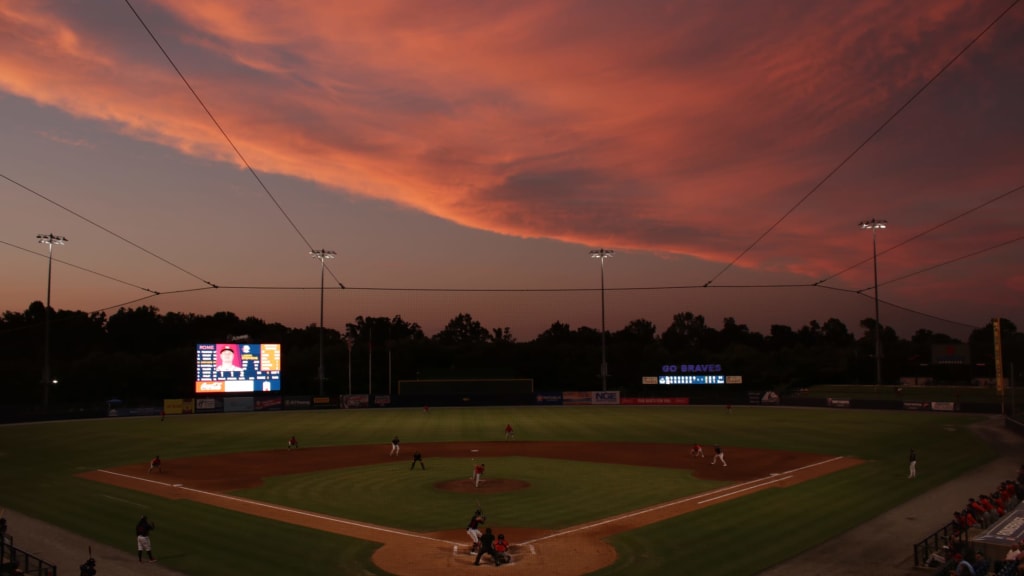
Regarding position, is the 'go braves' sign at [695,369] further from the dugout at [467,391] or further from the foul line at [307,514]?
the foul line at [307,514]

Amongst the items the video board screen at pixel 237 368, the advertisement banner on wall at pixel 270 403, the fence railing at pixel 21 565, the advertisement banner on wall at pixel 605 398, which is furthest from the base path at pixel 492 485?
the advertisement banner on wall at pixel 605 398

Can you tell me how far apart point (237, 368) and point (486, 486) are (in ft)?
156

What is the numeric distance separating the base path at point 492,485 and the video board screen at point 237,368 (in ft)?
80.3

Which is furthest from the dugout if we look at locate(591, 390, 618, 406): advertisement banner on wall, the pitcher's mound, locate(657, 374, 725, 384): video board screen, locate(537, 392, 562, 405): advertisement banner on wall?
the pitcher's mound

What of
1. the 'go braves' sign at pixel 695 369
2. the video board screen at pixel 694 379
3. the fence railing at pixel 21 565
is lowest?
the fence railing at pixel 21 565

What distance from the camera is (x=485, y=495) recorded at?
109 ft

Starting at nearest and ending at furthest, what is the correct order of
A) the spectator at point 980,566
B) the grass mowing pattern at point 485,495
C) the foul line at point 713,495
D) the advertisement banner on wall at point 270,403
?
the spectator at point 980,566
the foul line at point 713,495
the grass mowing pattern at point 485,495
the advertisement banner on wall at point 270,403

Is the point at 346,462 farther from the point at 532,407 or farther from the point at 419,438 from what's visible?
the point at 532,407

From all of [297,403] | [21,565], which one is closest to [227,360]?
[297,403]

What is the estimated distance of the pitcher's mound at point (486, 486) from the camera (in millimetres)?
34375

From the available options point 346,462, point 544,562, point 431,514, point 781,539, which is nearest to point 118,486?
point 346,462

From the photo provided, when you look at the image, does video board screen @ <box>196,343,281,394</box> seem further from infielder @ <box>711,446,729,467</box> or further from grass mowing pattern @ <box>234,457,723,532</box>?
infielder @ <box>711,446,729,467</box>

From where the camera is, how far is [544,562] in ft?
72.9

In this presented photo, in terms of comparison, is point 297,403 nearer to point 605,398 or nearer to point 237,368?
point 237,368
